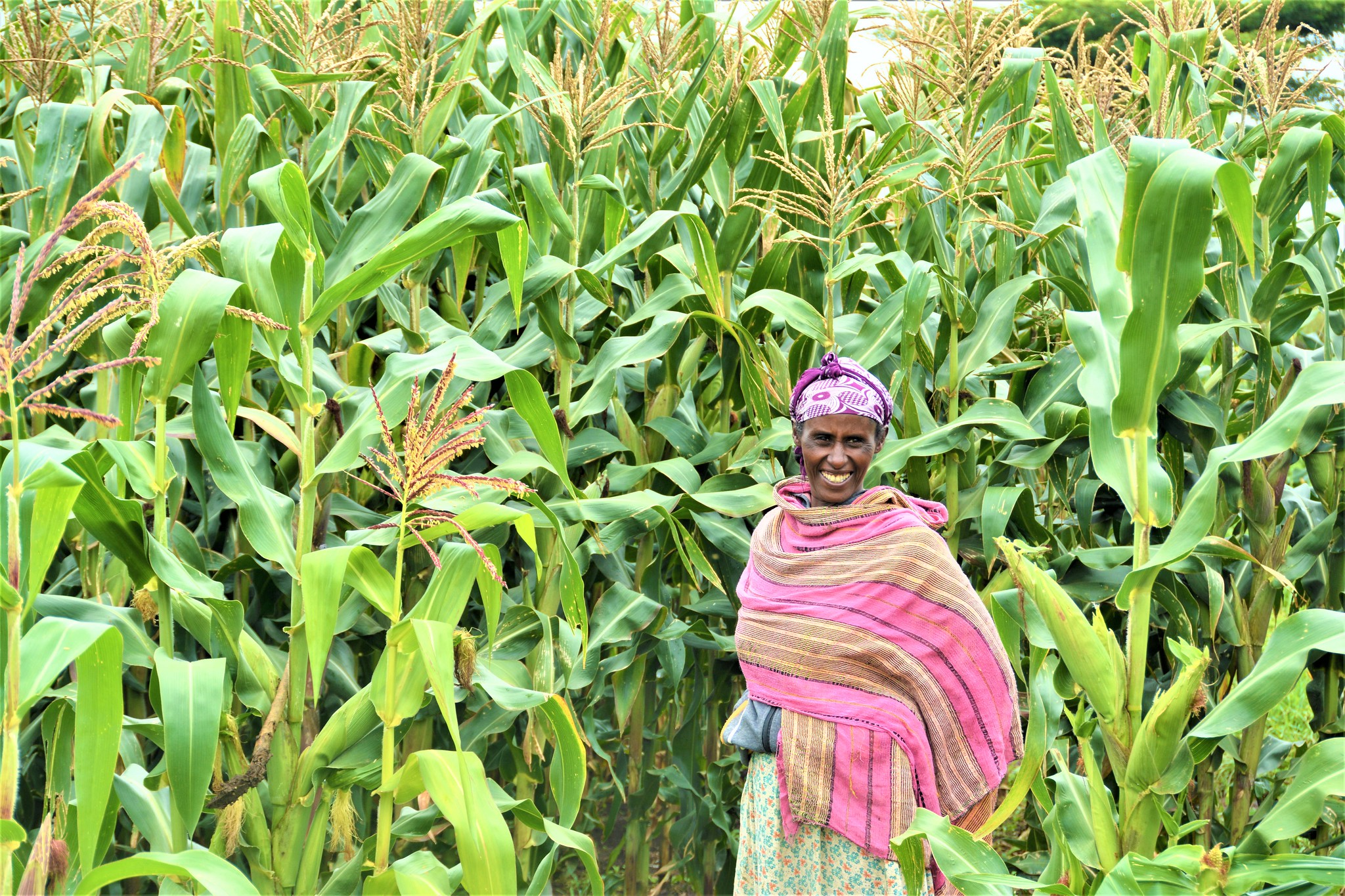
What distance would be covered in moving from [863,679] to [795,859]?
0.43 meters

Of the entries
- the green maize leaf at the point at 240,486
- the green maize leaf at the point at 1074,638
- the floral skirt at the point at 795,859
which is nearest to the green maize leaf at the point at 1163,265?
the green maize leaf at the point at 1074,638

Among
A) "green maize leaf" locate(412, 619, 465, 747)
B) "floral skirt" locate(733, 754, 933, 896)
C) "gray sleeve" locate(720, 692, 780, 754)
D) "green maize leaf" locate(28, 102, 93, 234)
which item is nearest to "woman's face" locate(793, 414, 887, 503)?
"gray sleeve" locate(720, 692, 780, 754)

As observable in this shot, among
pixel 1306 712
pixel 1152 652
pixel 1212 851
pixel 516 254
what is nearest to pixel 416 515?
pixel 516 254

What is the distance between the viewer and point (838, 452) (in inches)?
88.8

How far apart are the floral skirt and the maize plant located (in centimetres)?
13

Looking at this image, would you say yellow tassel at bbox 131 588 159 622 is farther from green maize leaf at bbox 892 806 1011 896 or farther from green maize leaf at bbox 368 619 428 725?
green maize leaf at bbox 892 806 1011 896

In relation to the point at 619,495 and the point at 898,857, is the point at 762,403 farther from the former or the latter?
the point at 898,857

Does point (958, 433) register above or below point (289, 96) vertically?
below

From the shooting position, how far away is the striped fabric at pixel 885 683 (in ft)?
7.29

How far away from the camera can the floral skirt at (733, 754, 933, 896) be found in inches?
88.2

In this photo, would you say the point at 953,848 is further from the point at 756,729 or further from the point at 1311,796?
the point at 1311,796

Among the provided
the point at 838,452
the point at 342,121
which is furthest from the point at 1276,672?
the point at 342,121

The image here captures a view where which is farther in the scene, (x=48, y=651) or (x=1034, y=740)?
(x=1034, y=740)

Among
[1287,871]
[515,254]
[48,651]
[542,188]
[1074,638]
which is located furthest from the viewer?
[542,188]
